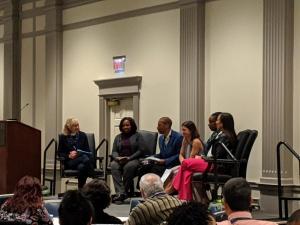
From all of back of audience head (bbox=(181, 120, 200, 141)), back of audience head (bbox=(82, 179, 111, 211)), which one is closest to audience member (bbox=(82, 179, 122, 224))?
back of audience head (bbox=(82, 179, 111, 211))

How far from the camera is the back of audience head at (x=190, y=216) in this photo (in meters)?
2.14

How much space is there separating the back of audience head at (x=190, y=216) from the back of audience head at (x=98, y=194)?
1.64 metres

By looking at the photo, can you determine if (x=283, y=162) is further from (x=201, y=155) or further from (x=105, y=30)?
(x=105, y=30)

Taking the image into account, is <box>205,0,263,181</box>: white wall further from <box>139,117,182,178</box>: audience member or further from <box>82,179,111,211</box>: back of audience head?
<box>82,179,111,211</box>: back of audience head

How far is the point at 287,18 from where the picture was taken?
7621 mm

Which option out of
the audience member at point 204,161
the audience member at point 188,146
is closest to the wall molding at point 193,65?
the audience member at point 188,146

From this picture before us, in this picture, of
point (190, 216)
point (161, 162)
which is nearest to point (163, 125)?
point (161, 162)

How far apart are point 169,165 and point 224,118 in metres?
1.28

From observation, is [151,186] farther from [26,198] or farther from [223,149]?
[223,149]

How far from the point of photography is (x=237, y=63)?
330 inches

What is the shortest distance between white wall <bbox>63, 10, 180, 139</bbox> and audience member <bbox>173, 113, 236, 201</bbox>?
2595 mm

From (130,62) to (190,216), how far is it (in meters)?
8.16

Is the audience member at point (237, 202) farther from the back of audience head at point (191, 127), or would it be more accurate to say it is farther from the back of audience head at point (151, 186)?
the back of audience head at point (191, 127)

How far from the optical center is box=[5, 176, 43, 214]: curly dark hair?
3.95m
